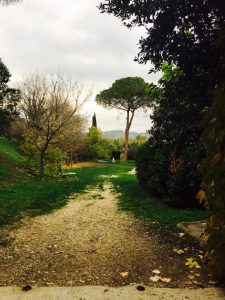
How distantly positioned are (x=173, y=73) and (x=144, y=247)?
12.7 ft

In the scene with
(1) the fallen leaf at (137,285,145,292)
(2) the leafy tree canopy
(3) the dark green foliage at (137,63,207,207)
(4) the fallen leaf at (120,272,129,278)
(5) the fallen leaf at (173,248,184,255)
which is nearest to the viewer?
(1) the fallen leaf at (137,285,145,292)

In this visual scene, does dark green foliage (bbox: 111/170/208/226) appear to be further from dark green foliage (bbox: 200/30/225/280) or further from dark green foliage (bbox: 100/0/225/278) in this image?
dark green foliage (bbox: 200/30/225/280)

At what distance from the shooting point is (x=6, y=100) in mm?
20609

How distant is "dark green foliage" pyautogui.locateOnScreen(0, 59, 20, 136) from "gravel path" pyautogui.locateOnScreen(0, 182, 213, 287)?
1365 centimetres

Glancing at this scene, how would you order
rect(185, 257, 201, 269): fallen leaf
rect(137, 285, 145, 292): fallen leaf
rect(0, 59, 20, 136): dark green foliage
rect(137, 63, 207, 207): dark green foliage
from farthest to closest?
rect(0, 59, 20, 136): dark green foliage → rect(137, 63, 207, 207): dark green foliage → rect(185, 257, 201, 269): fallen leaf → rect(137, 285, 145, 292): fallen leaf

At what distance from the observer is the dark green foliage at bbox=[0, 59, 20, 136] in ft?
64.7

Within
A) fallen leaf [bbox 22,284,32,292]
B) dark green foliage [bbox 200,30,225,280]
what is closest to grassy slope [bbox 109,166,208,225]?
dark green foliage [bbox 200,30,225,280]

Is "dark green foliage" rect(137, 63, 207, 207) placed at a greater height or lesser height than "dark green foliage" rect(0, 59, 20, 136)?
lesser

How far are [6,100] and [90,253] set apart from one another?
57.7ft

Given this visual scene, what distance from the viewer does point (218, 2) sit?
5.65m

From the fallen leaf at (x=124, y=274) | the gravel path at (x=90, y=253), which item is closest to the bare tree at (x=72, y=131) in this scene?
the gravel path at (x=90, y=253)

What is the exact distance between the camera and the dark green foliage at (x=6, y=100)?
777 inches

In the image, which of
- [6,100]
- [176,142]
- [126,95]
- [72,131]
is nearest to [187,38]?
[176,142]

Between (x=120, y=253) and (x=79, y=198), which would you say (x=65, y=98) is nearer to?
(x=79, y=198)
